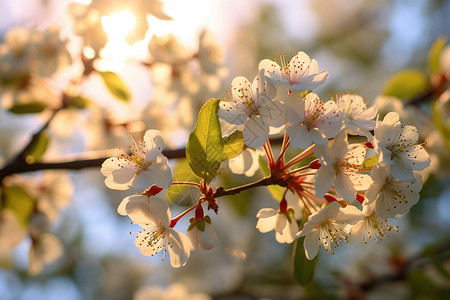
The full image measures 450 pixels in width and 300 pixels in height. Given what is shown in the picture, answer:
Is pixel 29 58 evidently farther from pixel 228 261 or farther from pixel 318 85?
pixel 228 261

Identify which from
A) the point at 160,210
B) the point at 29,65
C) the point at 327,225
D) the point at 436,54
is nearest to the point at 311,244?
the point at 327,225

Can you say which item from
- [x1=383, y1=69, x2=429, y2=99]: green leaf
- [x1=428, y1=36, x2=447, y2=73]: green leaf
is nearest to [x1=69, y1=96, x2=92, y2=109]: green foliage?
[x1=383, y1=69, x2=429, y2=99]: green leaf

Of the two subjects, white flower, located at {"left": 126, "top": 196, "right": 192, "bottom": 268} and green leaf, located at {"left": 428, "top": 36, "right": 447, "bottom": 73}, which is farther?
green leaf, located at {"left": 428, "top": 36, "right": 447, "bottom": 73}

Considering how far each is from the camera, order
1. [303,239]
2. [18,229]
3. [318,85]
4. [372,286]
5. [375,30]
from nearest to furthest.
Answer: [318,85] < [303,239] < [18,229] < [372,286] < [375,30]

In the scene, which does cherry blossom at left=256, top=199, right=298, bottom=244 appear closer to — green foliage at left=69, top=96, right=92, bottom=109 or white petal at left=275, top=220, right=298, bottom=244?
white petal at left=275, top=220, right=298, bottom=244

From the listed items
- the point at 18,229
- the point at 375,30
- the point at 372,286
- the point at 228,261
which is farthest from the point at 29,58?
the point at 375,30

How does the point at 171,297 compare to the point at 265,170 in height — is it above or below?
below
